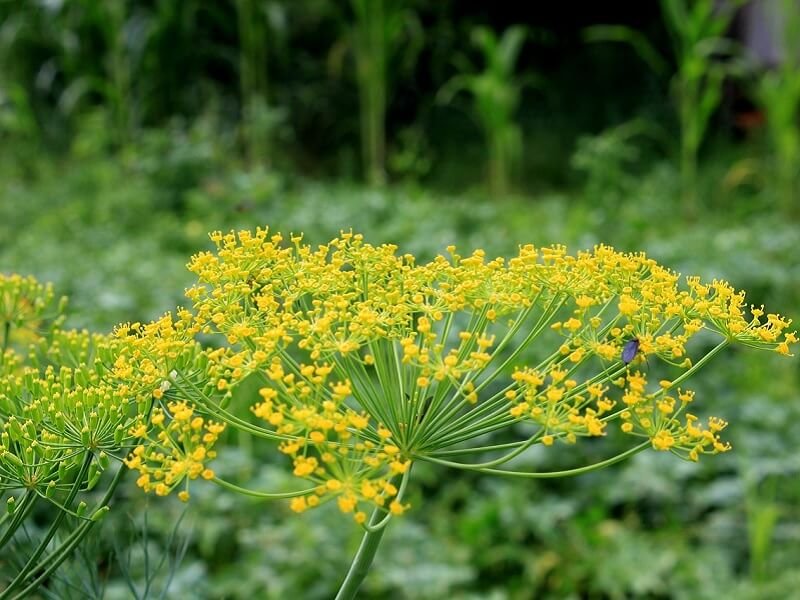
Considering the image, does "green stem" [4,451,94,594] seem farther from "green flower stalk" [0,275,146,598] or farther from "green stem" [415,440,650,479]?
"green stem" [415,440,650,479]

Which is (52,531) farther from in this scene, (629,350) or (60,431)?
(629,350)

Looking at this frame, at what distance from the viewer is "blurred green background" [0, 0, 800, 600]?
315cm

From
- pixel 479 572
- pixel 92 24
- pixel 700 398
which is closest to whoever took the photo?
pixel 479 572

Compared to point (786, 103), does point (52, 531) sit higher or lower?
lower

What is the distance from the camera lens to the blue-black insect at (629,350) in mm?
879

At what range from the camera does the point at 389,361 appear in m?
0.92

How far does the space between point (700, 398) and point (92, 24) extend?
22.7 feet

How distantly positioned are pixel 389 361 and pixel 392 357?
0.02 metres

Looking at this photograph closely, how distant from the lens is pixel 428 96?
1130 cm

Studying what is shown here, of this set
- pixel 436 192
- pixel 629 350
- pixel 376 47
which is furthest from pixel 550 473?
pixel 436 192

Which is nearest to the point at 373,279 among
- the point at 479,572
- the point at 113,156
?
the point at 479,572

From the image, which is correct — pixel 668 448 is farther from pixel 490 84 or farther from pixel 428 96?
pixel 428 96

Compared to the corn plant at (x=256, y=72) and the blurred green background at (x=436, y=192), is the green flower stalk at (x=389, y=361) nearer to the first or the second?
the blurred green background at (x=436, y=192)

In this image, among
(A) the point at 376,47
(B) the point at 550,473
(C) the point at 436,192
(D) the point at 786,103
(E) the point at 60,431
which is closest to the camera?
(B) the point at 550,473
